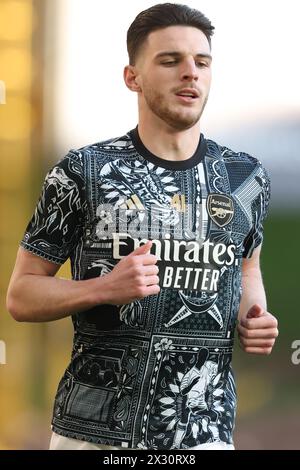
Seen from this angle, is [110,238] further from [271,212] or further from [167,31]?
[271,212]

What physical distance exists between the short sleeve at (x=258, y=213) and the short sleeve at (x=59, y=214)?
39cm

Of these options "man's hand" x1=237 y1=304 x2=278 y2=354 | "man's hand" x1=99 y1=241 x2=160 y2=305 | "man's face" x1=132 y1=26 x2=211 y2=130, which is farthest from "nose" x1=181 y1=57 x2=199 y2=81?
"man's hand" x1=237 y1=304 x2=278 y2=354

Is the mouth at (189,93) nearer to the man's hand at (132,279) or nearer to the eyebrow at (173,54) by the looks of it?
the eyebrow at (173,54)

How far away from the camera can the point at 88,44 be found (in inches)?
111

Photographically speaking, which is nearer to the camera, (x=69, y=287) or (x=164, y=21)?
(x=69, y=287)

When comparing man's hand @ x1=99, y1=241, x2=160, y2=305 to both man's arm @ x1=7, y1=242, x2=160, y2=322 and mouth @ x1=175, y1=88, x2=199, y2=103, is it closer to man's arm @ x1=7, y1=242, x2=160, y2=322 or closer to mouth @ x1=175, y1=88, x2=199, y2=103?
man's arm @ x1=7, y1=242, x2=160, y2=322

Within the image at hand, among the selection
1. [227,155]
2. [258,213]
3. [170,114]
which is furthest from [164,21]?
[258,213]

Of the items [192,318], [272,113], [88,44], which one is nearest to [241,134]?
[272,113]

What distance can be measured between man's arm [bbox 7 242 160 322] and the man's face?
0.32 metres

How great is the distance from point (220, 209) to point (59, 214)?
34cm

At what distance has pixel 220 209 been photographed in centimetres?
197

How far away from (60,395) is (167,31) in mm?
807

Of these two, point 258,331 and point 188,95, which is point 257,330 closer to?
point 258,331

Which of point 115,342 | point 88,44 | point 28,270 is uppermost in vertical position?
point 88,44
